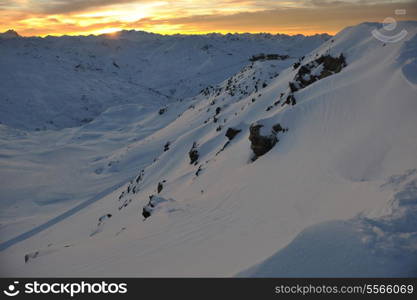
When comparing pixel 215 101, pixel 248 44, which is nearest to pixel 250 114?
pixel 215 101

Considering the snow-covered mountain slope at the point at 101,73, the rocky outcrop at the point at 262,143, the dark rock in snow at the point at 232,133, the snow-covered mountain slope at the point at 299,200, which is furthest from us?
the snow-covered mountain slope at the point at 101,73

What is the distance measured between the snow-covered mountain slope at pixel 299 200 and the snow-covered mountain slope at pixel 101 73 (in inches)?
1329

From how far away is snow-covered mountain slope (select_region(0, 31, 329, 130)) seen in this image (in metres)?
51.2

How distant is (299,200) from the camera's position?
6.57 meters

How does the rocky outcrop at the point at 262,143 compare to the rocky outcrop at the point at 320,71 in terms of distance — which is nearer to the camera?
the rocky outcrop at the point at 262,143

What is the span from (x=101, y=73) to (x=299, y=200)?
261 ft

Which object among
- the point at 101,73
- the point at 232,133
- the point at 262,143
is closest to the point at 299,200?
the point at 262,143

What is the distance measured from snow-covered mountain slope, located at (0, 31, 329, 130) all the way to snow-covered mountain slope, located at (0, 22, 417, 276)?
33.7 m

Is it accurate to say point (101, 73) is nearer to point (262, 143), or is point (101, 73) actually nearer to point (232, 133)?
point (232, 133)

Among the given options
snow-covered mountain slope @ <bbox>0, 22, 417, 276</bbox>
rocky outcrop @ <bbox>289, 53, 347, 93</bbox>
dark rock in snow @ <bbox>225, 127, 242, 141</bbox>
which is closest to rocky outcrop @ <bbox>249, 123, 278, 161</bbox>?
snow-covered mountain slope @ <bbox>0, 22, 417, 276</bbox>

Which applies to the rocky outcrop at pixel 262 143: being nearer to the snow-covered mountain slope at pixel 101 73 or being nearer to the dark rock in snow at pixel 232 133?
the dark rock in snow at pixel 232 133

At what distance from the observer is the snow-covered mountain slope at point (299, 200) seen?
14.9ft

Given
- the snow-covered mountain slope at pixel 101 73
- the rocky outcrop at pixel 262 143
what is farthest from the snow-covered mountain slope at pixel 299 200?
the snow-covered mountain slope at pixel 101 73

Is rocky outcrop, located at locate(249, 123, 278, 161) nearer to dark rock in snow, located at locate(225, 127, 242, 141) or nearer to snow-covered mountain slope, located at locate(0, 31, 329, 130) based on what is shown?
dark rock in snow, located at locate(225, 127, 242, 141)
